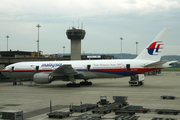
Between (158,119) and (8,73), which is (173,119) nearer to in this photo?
(158,119)

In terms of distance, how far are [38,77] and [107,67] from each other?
9.33m

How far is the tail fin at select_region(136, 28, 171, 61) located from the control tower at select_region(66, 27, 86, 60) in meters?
41.1

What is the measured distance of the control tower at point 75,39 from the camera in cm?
7144

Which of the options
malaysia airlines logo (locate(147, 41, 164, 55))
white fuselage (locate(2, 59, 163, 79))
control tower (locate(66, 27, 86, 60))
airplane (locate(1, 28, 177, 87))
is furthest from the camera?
control tower (locate(66, 27, 86, 60))

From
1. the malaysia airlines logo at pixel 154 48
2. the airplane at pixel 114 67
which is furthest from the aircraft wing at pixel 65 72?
the malaysia airlines logo at pixel 154 48

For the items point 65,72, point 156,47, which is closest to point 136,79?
point 156,47

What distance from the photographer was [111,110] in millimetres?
14812

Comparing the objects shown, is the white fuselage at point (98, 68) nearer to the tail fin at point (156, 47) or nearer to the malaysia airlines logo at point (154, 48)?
the tail fin at point (156, 47)

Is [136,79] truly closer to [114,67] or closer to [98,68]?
[114,67]

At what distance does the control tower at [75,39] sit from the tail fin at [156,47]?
4110 centimetres

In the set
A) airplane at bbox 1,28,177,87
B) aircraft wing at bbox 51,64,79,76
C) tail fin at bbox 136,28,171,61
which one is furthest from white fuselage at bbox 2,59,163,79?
aircraft wing at bbox 51,64,79,76

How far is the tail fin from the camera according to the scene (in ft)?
99.4

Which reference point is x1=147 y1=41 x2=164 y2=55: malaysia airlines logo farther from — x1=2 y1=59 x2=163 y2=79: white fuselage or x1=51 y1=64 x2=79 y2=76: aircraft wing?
x1=51 y1=64 x2=79 y2=76: aircraft wing

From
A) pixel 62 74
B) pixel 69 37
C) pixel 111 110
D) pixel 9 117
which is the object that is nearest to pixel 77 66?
pixel 62 74
